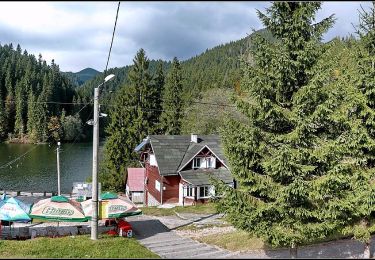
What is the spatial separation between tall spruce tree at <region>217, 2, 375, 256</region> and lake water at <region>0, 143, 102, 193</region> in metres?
43.1

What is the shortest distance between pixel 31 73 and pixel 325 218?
A: 14129cm

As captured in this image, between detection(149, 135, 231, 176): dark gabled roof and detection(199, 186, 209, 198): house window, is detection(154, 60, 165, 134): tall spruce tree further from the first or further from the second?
detection(199, 186, 209, 198): house window

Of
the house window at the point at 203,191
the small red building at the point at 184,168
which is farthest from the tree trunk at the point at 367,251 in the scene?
the house window at the point at 203,191

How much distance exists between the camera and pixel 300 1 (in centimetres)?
1445

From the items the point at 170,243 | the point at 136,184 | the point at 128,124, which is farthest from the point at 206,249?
the point at 128,124

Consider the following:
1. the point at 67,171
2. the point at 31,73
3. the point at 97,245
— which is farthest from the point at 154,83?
the point at 31,73

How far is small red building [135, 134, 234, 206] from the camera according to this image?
38.0 meters

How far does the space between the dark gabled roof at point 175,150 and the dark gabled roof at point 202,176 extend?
0.89m

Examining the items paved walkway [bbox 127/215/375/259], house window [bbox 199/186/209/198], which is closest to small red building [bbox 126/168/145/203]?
house window [bbox 199/186/209/198]

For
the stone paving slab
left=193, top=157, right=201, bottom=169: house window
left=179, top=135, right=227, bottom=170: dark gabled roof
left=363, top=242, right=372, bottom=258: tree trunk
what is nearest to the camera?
left=363, top=242, right=372, bottom=258: tree trunk

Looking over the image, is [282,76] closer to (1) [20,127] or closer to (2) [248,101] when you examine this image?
(2) [248,101]

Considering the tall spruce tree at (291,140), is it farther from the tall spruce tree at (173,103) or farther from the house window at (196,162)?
the tall spruce tree at (173,103)

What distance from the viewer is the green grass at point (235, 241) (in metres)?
18.4

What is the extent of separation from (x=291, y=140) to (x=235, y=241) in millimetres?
7659
